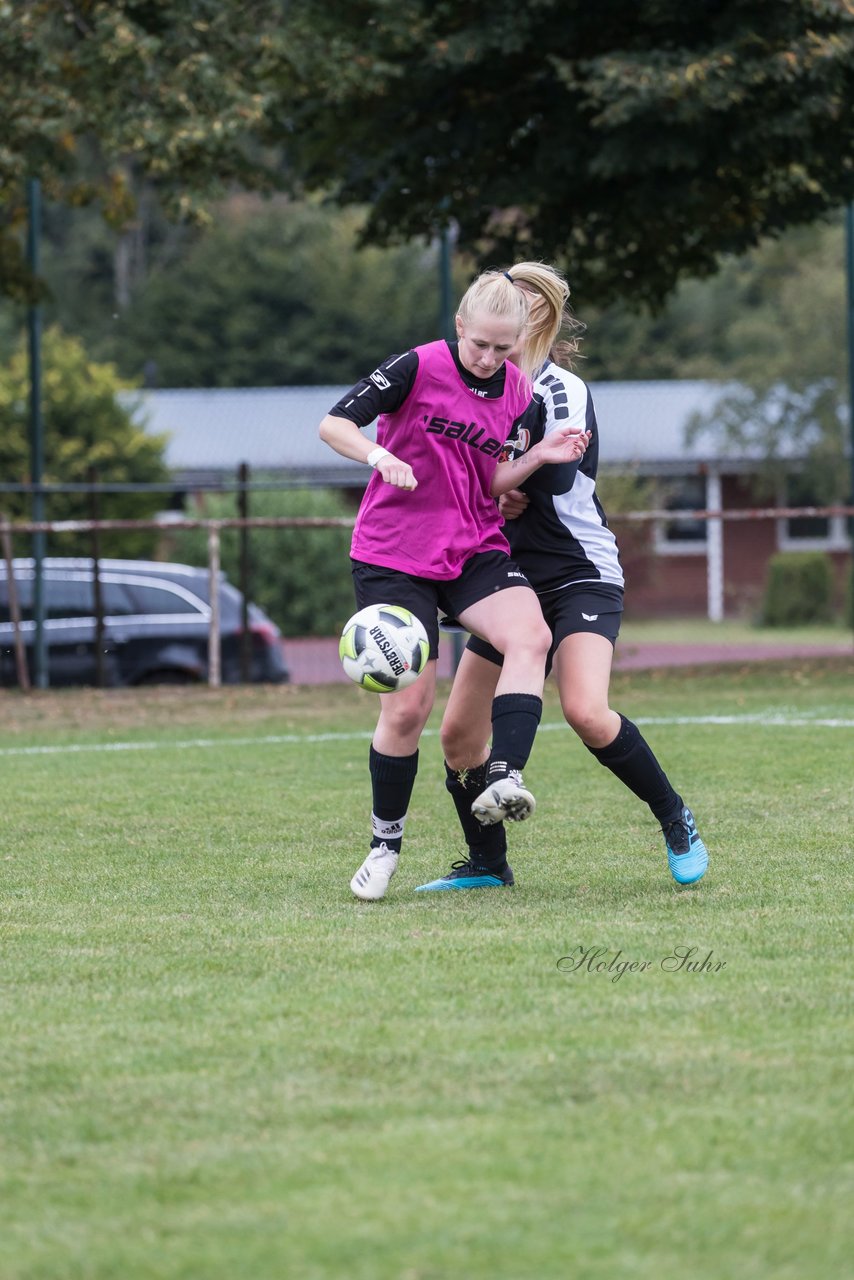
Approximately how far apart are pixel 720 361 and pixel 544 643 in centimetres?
4290

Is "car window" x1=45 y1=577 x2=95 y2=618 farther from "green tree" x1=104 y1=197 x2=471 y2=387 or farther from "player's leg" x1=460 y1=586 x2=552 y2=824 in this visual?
"green tree" x1=104 y1=197 x2=471 y2=387

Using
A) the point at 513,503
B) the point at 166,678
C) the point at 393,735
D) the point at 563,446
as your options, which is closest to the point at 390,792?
the point at 393,735

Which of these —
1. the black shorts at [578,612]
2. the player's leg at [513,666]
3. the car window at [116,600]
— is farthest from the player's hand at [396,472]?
the car window at [116,600]

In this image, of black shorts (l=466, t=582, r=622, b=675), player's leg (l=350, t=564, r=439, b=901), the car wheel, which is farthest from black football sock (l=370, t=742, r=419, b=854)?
the car wheel

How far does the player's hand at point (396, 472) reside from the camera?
5070mm

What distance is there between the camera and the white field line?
11028mm

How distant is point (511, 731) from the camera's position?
5.30 meters

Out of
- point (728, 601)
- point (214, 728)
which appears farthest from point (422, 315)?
point (214, 728)

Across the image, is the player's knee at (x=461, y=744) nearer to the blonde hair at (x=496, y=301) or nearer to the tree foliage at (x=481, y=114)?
the blonde hair at (x=496, y=301)

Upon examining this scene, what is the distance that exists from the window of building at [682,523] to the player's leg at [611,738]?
1100 inches

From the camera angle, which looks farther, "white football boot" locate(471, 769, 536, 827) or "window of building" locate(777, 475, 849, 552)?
"window of building" locate(777, 475, 849, 552)

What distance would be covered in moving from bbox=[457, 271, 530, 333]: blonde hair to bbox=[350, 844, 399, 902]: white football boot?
1712mm

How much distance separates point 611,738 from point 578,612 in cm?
42
